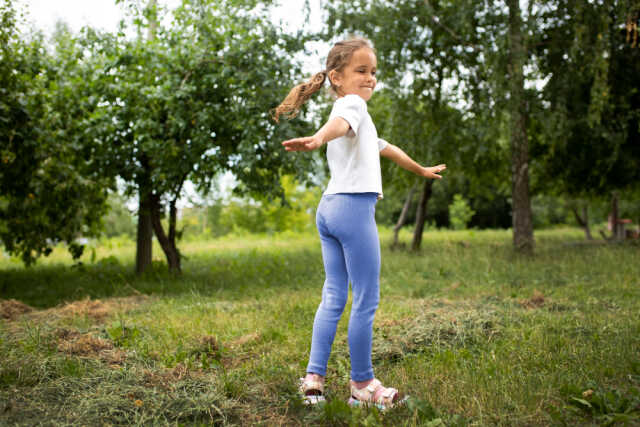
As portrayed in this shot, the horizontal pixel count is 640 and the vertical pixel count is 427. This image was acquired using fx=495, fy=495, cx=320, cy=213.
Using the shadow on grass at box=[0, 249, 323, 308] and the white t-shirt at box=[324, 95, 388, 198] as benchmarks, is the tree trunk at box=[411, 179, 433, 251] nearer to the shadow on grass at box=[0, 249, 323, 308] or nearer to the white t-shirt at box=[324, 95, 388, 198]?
the shadow on grass at box=[0, 249, 323, 308]

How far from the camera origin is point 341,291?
2693 mm

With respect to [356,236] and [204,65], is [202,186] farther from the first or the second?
[356,236]

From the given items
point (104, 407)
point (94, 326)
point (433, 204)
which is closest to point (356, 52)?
point (104, 407)

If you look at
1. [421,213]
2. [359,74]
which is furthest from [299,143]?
[421,213]

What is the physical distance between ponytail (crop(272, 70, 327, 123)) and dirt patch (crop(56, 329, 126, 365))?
2039mm

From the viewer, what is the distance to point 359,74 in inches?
103

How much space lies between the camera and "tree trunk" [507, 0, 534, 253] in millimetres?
8609

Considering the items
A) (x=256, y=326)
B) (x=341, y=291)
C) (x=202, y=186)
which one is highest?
(x=202, y=186)

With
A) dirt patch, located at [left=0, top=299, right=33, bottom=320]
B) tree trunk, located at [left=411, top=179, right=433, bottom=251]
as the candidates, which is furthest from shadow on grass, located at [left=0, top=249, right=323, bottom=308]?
tree trunk, located at [left=411, top=179, right=433, bottom=251]

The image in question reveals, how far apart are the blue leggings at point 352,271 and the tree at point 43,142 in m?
4.98

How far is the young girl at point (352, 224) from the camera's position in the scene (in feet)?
8.32

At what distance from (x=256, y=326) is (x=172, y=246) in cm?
462

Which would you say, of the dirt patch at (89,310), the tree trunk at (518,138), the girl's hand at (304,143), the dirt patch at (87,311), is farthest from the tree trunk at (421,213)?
the girl's hand at (304,143)

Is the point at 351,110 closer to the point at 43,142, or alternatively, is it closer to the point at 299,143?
the point at 299,143
